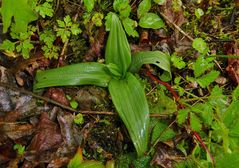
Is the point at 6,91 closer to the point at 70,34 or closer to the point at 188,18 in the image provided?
the point at 70,34

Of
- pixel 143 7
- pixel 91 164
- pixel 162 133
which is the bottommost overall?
pixel 91 164

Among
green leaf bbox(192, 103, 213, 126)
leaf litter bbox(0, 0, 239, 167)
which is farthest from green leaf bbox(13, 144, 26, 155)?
green leaf bbox(192, 103, 213, 126)

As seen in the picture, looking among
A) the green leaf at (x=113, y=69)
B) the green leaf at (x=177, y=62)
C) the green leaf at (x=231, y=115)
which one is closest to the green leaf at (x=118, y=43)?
the green leaf at (x=113, y=69)

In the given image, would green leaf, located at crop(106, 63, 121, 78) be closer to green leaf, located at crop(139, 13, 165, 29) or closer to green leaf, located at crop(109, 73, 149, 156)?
green leaf, located at crop(109, 73, 149, 156)

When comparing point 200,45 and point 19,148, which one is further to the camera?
point 200,45

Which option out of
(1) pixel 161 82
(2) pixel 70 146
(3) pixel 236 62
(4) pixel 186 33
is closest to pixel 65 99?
(2) pixel 70 146

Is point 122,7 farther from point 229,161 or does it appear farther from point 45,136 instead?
point 229,161

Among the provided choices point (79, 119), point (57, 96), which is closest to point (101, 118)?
point (79, 119)
